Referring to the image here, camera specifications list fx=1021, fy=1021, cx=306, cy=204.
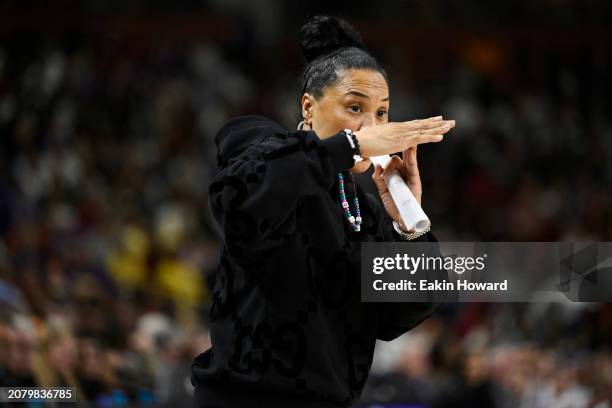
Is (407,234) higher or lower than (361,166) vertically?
lower

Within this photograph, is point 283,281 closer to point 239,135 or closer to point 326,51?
point 239,135

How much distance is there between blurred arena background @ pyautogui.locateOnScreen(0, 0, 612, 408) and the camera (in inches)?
168

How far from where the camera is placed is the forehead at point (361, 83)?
6.90 ft

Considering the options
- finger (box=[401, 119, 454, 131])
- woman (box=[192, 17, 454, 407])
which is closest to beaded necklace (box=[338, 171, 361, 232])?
woman (box=[192, 17, 454, 407])

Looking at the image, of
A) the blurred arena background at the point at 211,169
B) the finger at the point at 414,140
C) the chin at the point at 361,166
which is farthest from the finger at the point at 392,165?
the blurred arena background at the point at 211,169

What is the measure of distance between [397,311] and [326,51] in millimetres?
597

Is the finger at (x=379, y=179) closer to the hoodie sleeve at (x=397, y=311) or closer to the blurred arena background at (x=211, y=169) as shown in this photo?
the hoodie sleeve at (x=397, y=311)

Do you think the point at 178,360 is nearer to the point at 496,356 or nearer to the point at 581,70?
the point at 496,356

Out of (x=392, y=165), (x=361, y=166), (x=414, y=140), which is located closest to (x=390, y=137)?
(x=414, y=140)

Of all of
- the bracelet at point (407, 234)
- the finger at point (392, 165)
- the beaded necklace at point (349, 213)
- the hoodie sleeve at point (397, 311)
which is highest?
the finger at point (392, 165)

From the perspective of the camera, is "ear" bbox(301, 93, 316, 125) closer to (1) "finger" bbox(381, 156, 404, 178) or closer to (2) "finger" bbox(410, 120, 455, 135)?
(1) "finger" bbox(381, 156, 404, 178)

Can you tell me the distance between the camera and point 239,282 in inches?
79.9

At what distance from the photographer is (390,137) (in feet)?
6.25

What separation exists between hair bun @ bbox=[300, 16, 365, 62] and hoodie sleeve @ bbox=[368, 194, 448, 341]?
0.38 meters
